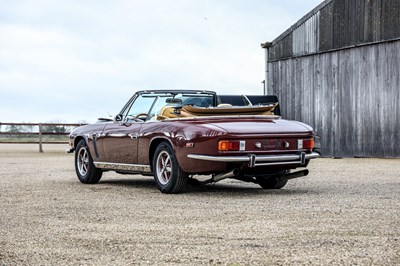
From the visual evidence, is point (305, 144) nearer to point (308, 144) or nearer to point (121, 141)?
point (308, 144)

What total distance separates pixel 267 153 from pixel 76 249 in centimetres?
456

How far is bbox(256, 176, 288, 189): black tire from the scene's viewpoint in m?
11.4

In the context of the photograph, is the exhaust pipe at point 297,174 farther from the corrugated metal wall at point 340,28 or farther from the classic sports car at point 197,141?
the corrugated metal wall at point 340,28

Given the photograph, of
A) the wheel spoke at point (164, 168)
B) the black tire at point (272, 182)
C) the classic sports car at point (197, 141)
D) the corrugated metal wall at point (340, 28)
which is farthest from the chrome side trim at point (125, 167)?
the corrugated metal wall at point (340, 28)

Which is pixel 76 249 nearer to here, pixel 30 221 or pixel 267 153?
pixel 30 221

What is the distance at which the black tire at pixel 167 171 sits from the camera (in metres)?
10.3

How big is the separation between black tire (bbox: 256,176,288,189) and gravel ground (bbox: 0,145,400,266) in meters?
0.14

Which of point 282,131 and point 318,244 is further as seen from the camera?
point 282,131

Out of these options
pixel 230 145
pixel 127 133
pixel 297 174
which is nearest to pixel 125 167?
pixel 127 133

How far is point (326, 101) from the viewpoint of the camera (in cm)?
2608

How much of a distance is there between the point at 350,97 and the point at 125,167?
14.7m

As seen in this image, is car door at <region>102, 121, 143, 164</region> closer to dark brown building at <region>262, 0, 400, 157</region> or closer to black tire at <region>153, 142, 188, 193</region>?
black tire at <region>153, 142, 188, 193</region>

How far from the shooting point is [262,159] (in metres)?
9.88

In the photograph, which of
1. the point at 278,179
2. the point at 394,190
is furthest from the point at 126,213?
the point at 394,190
